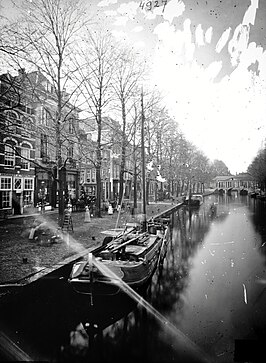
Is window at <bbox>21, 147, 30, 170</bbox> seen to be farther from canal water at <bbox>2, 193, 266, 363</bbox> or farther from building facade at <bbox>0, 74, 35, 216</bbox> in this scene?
canal water at <bbox>2, 193, 266, 363</bbox>

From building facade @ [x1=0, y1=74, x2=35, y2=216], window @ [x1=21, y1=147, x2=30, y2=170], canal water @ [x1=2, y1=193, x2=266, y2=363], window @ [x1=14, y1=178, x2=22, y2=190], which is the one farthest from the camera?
window @ [x1=21, y1=147, x2=30, y2=170]

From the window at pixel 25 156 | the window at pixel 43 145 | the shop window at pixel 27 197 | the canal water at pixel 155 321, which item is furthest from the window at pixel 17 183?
the canal water at pixel 155 321

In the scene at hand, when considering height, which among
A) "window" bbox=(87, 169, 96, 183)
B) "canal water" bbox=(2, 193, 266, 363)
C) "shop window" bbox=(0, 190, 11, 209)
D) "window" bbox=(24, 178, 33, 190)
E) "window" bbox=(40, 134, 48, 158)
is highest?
"window" bbox=(40, 134, 48, 158)

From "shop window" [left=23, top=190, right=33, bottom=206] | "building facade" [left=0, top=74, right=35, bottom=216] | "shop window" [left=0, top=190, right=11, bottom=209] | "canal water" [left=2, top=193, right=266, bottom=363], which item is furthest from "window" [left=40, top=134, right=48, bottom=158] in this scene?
"canal water" [left=2, top=193, right=266, bottom=363]

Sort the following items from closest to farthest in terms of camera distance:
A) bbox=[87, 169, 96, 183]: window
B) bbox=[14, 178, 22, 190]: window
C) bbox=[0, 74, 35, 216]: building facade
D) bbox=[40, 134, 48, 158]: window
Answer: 1. bbox=[40, 134, 48, 158]: window
2. bbox=[0, 74, 35, 216]: building facade
3. bbox=[14, 178, 22, 190]: window
4. bbox=[87, 169, 96, 183]: window

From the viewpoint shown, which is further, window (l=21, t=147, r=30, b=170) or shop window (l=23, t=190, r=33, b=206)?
shop window (l=23, t=190, r=33, b=206)

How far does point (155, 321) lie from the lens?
6.11 m

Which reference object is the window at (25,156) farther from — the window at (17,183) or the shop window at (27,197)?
the shop window at (27,197)

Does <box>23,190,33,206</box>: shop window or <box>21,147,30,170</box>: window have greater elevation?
<box>21,147,30,170</box>: window

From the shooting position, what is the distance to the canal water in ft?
16.3

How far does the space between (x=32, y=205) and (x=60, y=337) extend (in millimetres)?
21628

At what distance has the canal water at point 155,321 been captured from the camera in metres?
4.95

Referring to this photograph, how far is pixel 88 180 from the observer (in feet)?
134

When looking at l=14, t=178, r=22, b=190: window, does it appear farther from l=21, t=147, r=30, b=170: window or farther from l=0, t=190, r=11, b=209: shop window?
l=21, t=147, r=30, b=170: window
